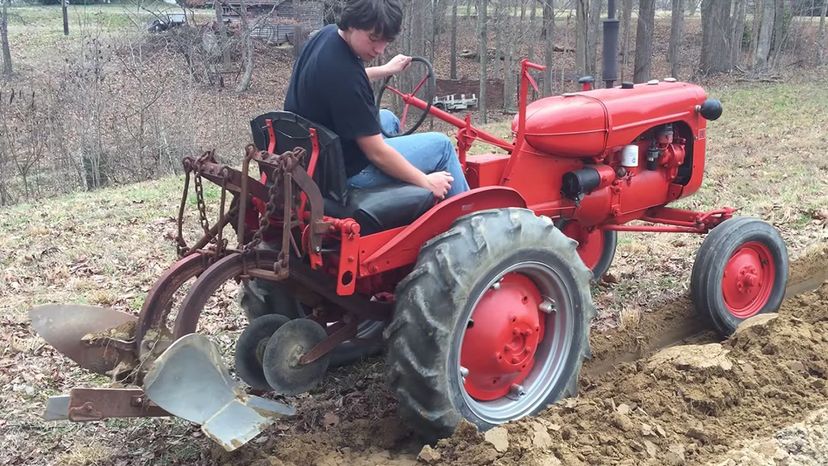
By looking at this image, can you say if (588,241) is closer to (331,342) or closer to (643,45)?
(331,342)

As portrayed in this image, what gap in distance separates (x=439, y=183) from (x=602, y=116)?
4.75 ft

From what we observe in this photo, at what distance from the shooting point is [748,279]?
4.60 metres

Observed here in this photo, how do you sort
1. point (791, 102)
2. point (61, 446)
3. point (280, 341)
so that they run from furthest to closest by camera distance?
point (791, 102), point (61, 446), point (280, 341)

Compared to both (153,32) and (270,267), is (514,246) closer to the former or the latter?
(270,267)

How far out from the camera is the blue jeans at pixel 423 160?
3.49 m

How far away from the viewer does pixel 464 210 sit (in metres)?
3.41

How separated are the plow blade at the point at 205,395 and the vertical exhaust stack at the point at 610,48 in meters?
3.07

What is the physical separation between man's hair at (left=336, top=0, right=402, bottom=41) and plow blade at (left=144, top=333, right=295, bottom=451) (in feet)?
4.71

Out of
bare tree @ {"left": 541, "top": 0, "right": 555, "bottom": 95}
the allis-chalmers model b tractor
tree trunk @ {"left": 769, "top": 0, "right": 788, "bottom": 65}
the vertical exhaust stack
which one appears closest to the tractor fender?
the allis-chalmers model b tractor

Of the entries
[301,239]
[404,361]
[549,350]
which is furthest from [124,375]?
[549,350]

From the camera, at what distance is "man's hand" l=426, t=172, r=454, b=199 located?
3.42 meters

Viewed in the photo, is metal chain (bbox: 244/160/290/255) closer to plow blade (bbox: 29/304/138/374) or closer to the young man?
the young man

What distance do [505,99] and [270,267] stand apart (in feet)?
63.2

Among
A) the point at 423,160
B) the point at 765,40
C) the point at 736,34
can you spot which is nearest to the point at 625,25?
the point at 736,34
